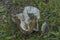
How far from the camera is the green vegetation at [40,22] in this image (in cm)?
260

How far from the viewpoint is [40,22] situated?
8.87 feet

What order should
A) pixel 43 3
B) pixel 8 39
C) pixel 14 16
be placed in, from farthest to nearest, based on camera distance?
pixel 43 3 < pixel 14 16 < pixel 8 39

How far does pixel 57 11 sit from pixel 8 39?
70 centimetres

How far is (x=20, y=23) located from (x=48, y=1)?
0.55m

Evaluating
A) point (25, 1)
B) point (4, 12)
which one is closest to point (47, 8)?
point (25, 1)

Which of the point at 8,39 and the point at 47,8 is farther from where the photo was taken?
the point at 47,8

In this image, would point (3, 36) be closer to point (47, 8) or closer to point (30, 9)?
point (30, 9)

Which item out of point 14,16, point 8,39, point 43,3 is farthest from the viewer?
point 43,3

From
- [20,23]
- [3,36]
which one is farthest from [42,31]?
[3,36]

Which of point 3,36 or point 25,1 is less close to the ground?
point 25,1

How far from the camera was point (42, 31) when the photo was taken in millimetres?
2619

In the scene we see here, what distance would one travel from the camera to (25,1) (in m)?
3.03

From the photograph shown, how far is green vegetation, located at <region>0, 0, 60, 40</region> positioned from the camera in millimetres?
2600

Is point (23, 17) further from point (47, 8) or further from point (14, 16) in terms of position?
point (47, 8)
